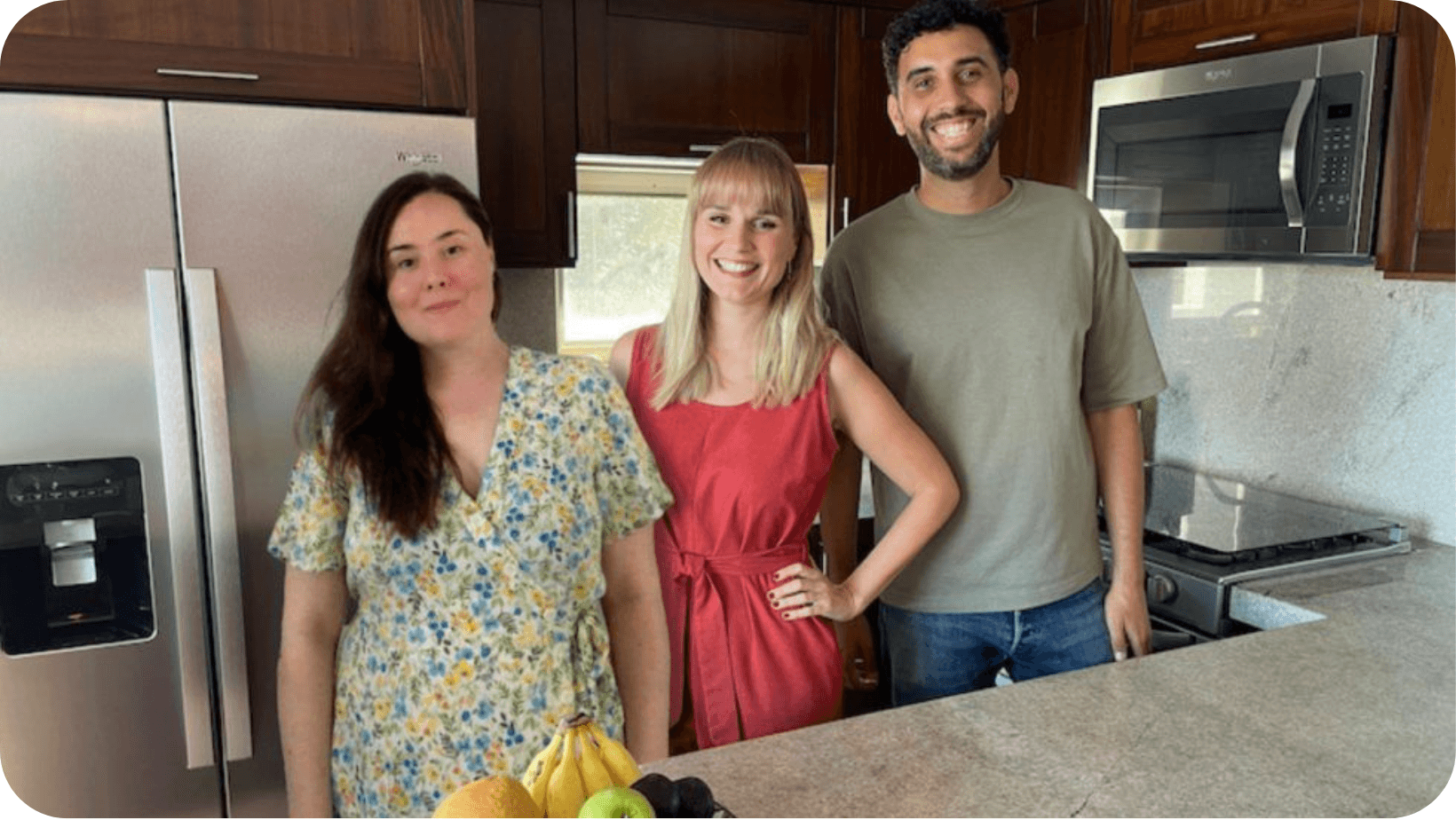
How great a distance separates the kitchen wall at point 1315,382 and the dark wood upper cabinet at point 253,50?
5.72 ft

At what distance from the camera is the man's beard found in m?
1.46

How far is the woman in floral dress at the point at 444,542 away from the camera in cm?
123

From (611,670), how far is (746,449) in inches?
13.0

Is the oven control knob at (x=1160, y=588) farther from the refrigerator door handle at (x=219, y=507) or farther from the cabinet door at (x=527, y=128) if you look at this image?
the refrigerator door handle at (x=219, y=507)

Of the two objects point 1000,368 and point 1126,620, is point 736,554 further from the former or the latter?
point 1126,620

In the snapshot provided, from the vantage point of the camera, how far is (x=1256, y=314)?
2.34m

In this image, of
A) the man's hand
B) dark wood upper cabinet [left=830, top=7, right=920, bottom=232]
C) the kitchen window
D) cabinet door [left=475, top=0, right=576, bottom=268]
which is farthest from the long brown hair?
dark wood upper cabinet [left=830, top=7, right=920, bottom=232]

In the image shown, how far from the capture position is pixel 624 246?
2648mm

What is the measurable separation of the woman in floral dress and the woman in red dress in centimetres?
6

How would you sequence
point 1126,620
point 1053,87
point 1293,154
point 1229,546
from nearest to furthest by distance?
point 1126,620 < point 1293,154 < point 1229,546 < point 1053,87

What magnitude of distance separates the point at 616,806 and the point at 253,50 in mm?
1374

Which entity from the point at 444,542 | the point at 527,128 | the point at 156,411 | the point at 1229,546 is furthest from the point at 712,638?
the point at 527,128

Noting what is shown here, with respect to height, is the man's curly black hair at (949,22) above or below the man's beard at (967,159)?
above

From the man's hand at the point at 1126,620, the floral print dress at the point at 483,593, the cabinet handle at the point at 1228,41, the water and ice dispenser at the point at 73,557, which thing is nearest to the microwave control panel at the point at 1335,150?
the cabinet handle at the point at 1228,41
